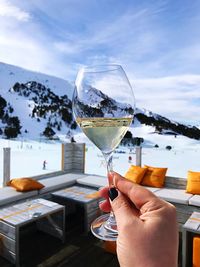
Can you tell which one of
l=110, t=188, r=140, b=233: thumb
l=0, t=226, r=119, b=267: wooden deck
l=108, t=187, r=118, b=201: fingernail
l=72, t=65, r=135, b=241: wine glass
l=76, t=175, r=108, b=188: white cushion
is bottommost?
l=0, t=226, r=119, b=267: wooden deck

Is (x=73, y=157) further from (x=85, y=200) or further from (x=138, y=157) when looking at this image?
(x=85, y=200)

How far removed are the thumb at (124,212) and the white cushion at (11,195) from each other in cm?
348

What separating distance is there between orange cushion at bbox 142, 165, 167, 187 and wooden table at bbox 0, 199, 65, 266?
1.92m

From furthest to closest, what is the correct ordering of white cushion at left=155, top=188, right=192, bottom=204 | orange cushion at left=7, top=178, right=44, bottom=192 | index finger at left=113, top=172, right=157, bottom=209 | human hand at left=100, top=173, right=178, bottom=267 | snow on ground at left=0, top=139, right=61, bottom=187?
snow on ground at left=0, top=139, right=61, bottom=187, orange cushion at left=7, top=178, right=44, bottom=192, white cushion at left=155, top=188, right=192, bottom=204, index finger at left=113, top=172, right=157, bottom=209, human hand at left=100, top=173, right=178, bottom=267

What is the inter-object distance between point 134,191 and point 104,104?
0.93ft

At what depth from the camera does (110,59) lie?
0.86 m

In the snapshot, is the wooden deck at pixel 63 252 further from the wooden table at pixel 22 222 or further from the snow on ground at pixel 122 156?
the snow on ground at pixel 122 156

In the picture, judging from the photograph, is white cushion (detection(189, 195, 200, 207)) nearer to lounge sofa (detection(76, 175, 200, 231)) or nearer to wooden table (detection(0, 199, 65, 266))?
lounge sofa (detection(76, 175, 200, 231))

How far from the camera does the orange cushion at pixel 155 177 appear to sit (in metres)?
4.73

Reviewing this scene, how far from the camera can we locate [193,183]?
169 inches

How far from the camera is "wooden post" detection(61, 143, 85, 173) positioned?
6172 mm

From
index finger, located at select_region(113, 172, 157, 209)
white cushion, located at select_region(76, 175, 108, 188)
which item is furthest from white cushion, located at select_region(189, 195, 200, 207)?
index finger, located at select_region(113, 172, 157, 209)

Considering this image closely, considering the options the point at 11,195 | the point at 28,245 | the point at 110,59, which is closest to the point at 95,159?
the point at 11,195

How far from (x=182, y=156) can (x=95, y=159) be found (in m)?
2.05
